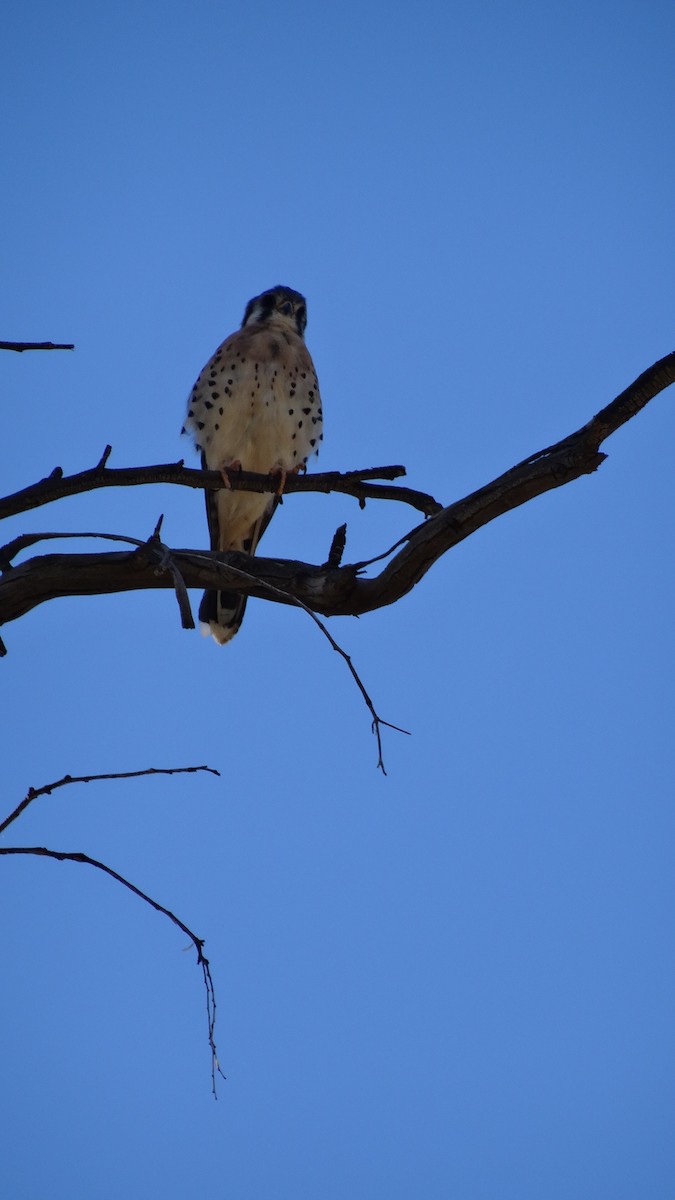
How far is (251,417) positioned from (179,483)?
3057mm

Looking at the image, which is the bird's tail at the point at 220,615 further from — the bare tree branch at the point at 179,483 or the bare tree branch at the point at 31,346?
the bare tree branch at the point at 31,346

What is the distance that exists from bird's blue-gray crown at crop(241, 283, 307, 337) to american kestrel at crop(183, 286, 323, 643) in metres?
0.33

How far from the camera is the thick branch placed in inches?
102

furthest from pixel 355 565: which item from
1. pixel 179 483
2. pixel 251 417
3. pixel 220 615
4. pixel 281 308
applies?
pixel 281 308

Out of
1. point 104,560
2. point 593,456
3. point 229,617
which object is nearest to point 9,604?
point 104,560

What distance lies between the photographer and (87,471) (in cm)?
290

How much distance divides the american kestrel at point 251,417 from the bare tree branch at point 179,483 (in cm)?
266

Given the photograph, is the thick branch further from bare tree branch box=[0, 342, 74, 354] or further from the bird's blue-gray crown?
the bird's blue-gray crown

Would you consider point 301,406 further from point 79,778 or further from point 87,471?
point 79,778

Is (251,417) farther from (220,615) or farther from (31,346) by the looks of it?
(31,346)

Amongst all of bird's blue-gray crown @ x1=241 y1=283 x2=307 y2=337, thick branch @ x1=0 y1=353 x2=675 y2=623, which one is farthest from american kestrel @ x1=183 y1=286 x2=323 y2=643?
thick branch @ x1=0 y1=353 x2=675 y2=623

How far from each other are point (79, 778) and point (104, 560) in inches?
23.7

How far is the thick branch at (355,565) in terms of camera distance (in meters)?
2.60

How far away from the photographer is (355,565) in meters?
2.79
